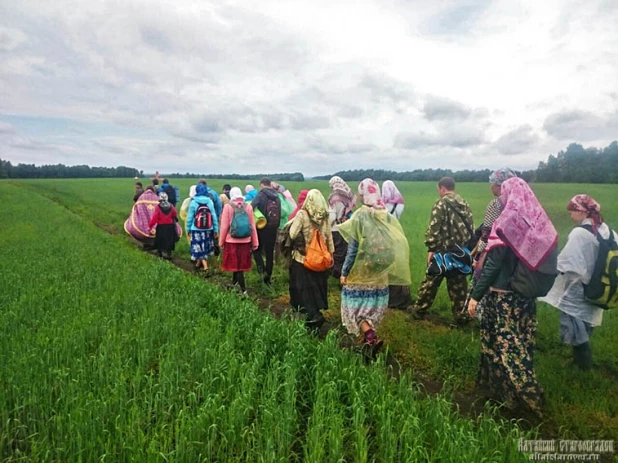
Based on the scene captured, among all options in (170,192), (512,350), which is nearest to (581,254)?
(512,350)

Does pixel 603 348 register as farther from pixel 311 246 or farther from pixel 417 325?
pixel 311 246

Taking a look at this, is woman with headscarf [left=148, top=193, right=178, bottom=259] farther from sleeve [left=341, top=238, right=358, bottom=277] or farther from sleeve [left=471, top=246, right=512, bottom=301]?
sleeve [left=471, top=246, right=512, bottom=301]

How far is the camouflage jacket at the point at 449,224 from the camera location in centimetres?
593

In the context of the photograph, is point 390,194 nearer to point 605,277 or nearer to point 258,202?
point 258,202

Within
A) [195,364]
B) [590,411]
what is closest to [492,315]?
[590,411]

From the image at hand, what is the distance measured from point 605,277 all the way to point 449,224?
6.92 ft

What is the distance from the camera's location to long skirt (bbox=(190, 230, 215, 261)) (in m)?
9.09

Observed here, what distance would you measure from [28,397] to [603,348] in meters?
Answer: 6.16

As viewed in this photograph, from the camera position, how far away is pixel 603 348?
5.10 meters

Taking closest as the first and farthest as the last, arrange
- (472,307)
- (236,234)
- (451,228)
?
(472,307) < (451,228) < (236,234)

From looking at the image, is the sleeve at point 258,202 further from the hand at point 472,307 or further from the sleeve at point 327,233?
the hand at point 472,307

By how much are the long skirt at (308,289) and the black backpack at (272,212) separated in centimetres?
350

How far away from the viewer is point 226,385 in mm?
3291

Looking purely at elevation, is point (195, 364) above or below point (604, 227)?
below
